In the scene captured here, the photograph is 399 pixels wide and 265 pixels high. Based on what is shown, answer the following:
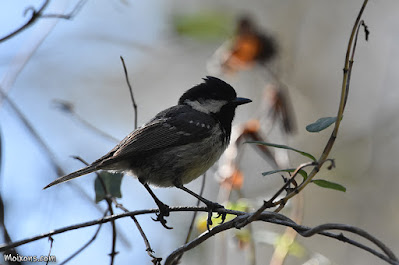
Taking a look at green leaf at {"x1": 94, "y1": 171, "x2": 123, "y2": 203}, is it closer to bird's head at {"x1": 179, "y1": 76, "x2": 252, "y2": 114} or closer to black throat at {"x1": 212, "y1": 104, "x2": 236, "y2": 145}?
black throat at {"x1": 212, "y1": 104, "x2": 236, "y2": 145}

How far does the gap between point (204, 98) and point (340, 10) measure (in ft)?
13.4

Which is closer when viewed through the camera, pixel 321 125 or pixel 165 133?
pixel 321 125

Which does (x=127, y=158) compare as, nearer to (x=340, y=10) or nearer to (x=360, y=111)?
(x=360, y=111)

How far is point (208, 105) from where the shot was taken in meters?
4.01

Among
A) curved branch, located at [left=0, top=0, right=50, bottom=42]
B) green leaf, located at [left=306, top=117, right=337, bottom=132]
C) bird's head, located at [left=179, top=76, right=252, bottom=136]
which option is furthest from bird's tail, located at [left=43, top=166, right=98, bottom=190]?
green leaf, located at [left=306, top=117, right=337, bottom=132]

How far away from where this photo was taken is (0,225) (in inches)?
90.7

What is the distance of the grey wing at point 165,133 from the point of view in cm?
333

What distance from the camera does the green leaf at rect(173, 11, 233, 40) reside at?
4.45 meters

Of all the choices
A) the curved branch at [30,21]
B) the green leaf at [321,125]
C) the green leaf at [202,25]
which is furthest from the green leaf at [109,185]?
the green leaf at [202,25]

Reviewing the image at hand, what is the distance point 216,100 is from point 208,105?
2.8 inches

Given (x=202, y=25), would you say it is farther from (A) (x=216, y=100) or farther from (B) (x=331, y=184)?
(B) (x=331, y=184)

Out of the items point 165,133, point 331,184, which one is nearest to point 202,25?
point 165,133

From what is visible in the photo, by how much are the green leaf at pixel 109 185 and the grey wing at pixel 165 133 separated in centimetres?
10

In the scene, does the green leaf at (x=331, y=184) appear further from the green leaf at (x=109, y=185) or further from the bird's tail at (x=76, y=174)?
the bird's tail at (x=76, y=174)
